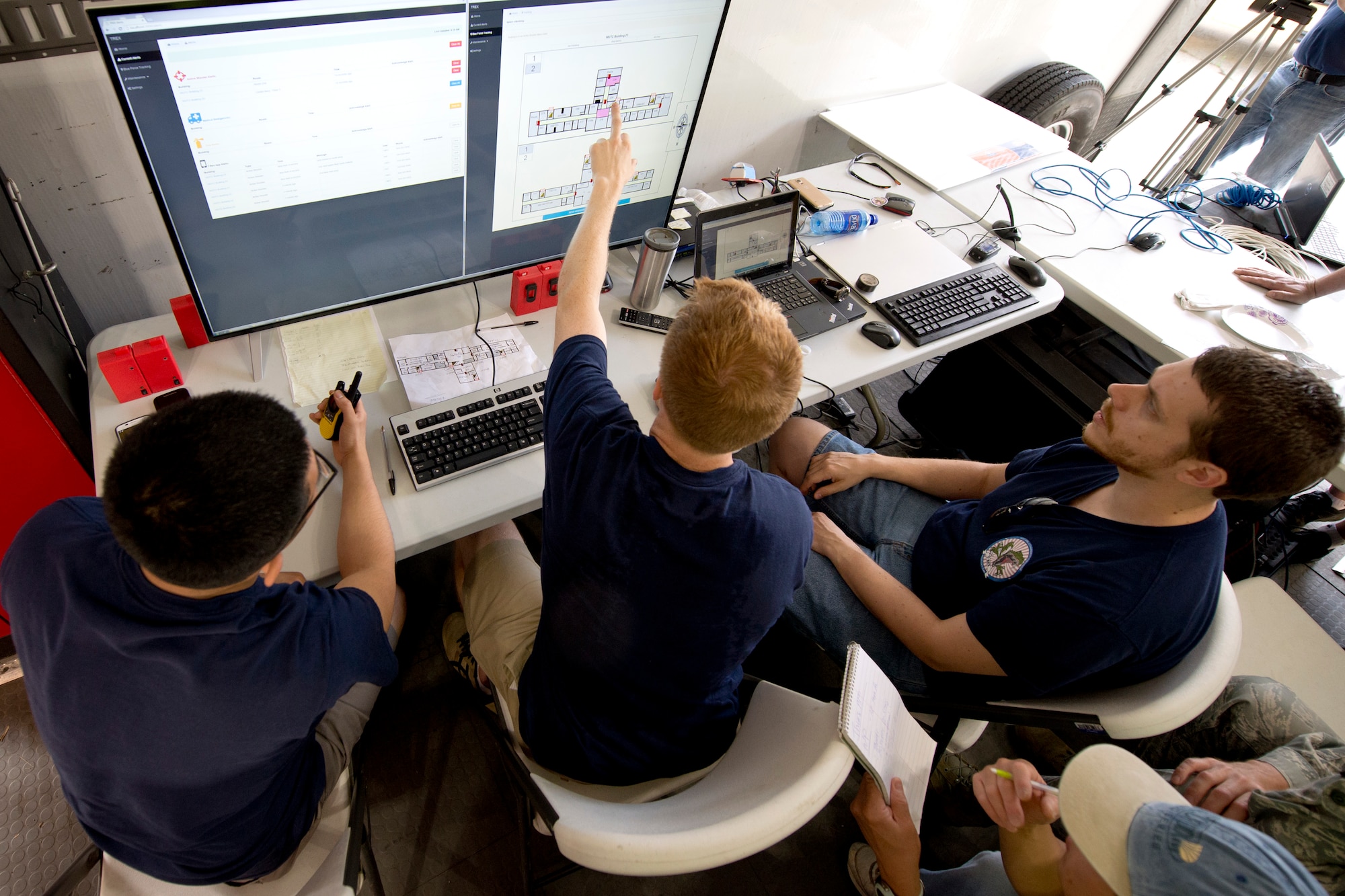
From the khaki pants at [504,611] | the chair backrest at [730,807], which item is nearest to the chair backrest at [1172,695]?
the chair backrest at [730,807]

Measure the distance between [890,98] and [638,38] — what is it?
1571 mm

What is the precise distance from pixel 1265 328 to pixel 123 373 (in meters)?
2.86

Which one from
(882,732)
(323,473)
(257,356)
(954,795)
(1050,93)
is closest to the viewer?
(882,732)

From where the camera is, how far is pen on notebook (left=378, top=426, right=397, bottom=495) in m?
1.28

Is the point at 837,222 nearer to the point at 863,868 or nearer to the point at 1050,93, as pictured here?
the point at 1050,93

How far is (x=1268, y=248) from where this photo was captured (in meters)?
2.36

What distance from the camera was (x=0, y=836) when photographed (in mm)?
1467

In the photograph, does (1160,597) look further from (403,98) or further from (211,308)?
(211,308)

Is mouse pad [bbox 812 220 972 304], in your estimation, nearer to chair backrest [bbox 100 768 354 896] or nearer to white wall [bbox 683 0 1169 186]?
white wall [bbox 683 0 1169 186]

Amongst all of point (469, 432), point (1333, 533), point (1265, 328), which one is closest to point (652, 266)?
point (469, 432)

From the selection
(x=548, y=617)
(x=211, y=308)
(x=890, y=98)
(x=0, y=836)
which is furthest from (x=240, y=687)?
(x=890, y=98)

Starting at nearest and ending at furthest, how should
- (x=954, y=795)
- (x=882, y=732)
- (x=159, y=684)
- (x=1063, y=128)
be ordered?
(x=159, y=684)
(x=882, y=732)
(x=954, y=795)
(x=1063, y=128)

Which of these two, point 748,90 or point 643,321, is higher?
point 748,90

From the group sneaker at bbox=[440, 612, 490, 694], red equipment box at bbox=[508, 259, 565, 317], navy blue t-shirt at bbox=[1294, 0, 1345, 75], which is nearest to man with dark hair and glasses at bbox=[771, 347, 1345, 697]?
sneaker at bbox=[440, 612, 490, 694]
